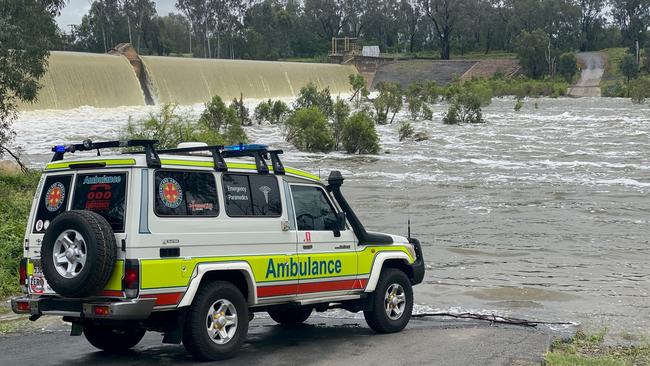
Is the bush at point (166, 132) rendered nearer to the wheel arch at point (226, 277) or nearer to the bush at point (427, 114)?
the wheel arch at point (226, 277)

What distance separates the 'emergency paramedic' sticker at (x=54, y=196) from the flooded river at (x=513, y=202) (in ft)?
19.7

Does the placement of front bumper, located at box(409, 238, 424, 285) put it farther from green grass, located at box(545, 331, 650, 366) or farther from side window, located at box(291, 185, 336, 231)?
green grass, located at box(545, 331, 650, 366)

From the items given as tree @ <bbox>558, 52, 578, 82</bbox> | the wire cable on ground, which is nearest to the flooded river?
the wire cable on ground

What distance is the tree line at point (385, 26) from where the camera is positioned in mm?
116125

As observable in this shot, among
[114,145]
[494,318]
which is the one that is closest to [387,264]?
[494,318]

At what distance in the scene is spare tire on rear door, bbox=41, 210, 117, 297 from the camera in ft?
24.0

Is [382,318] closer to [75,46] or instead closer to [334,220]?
[334,220]

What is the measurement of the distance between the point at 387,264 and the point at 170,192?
3.29 meters

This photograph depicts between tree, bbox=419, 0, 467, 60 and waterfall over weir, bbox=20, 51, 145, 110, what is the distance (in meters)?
71.0

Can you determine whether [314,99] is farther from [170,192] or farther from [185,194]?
[170,192]

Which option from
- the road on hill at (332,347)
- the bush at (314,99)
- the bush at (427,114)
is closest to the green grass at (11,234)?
the road on hill at (332,347)

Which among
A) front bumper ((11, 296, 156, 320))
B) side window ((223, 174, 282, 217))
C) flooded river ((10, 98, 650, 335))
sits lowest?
flooded river ((10, 98, 650, 335))

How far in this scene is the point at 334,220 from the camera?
9594 mm

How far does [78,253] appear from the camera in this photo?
24.8 ft
